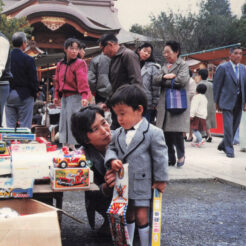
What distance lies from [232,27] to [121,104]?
3734 cm

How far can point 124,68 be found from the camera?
4621mm

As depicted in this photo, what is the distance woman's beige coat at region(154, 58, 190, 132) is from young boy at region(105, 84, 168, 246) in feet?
8.89

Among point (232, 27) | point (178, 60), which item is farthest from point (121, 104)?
point (232, 27)

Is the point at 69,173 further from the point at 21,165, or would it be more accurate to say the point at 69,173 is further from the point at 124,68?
the point at 124,68

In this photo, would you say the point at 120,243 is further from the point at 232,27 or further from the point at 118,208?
the point at 232,27

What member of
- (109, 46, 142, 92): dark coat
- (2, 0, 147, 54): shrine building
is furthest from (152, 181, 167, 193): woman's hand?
(2, 0, 147, 54): shrine building

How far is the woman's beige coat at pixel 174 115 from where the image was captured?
5031 mm

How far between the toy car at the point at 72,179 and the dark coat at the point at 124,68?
2.34m

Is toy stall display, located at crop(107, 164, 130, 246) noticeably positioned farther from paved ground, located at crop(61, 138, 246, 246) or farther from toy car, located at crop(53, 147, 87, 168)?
paved ground, located at crop(61, 138, 246, 246)

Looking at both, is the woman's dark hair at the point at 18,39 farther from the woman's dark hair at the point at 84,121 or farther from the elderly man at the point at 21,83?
the woman's dark hair at the point at 84,121

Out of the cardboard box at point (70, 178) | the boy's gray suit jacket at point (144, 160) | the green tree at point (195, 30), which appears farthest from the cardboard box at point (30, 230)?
the green tree at point (195, 30)

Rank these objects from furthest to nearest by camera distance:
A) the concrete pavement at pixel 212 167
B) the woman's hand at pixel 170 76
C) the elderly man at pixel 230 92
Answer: the elderly man at pixel 230 92
the woman's hand at pixel 170 76
the concrete pavement at pixel 212 167

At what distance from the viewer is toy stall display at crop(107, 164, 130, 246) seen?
2150mm

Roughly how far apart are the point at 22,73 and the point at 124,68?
173 cm
